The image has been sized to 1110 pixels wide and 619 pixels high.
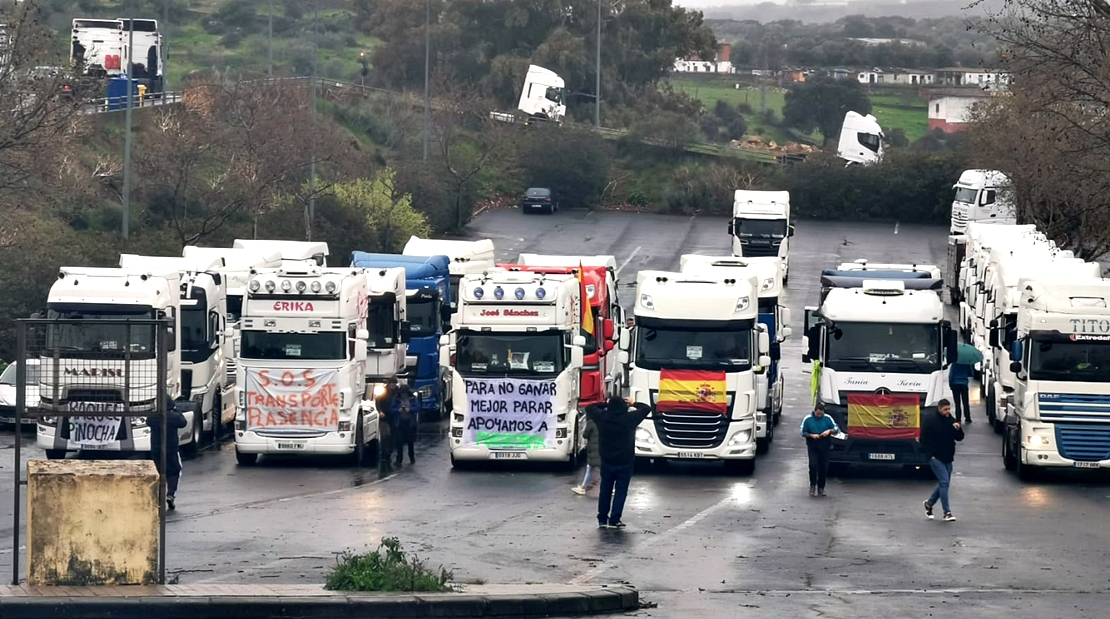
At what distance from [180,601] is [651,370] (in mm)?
14138

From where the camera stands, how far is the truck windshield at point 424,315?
122 ft

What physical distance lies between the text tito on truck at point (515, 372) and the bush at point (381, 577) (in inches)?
478

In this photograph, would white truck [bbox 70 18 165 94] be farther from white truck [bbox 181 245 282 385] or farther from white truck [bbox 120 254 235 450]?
A: white truck [bbox 120 254 235 450]

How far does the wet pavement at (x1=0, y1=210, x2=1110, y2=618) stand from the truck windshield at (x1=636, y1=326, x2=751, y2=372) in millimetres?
1805

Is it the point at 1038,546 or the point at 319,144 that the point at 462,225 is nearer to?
the point at 319,144

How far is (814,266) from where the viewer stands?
6431 centimetres

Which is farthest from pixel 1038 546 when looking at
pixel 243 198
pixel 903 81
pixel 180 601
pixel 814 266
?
pixel 903 81

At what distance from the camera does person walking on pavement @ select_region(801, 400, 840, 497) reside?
2645 cm

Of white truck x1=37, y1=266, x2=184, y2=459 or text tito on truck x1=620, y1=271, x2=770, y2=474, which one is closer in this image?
white truck x1=37, y1=266, x2=184, y2=459

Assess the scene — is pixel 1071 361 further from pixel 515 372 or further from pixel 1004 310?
pixel 515 372

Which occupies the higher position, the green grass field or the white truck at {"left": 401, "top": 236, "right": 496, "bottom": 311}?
the green grass field

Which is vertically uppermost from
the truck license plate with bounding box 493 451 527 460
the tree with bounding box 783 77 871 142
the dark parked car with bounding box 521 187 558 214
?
the tree with bounding box 783 77 871 142

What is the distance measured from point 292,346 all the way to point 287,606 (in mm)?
14410

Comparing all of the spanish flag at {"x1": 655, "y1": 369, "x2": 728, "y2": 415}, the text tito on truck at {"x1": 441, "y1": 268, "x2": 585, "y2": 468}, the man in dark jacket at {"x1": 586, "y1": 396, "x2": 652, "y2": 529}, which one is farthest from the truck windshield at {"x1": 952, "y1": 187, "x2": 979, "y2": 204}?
the man in dark jacket at {"x1": 586, "y1": 396, "x2": 652, "y2": 529}
